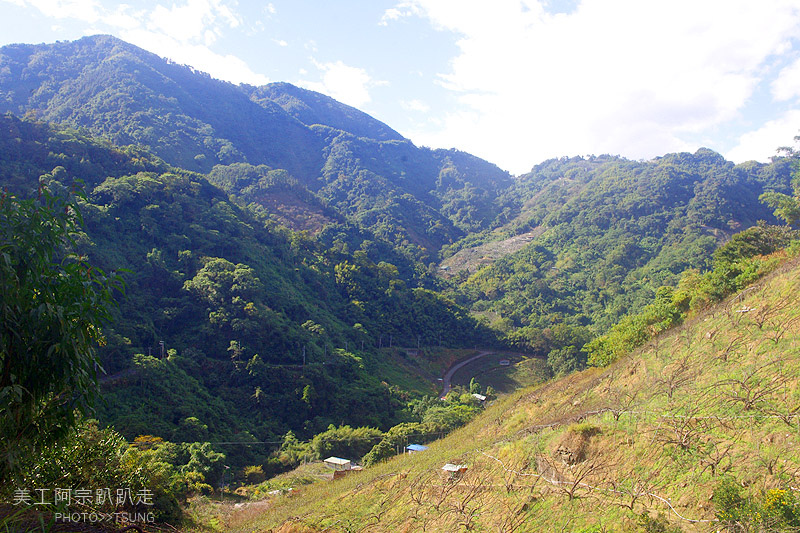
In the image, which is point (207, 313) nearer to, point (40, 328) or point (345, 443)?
point (345, 443)

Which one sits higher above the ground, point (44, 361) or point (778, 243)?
point (778, 243)

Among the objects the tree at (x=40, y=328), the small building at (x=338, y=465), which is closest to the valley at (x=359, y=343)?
the tree at (x=40, y=328)

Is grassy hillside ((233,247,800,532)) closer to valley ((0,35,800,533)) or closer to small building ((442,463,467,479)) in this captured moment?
valley ((0,35,800,533))

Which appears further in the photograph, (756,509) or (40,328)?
(756,509)

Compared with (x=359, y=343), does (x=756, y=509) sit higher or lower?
higher

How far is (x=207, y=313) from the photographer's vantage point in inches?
1417

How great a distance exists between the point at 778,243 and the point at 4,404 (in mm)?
29440

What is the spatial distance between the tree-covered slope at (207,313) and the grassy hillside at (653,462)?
17006 mm

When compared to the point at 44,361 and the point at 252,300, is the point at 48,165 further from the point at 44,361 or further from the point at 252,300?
the point at 44,361

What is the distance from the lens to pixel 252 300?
3831 cm

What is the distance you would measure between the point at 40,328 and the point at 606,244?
97193 millimetres

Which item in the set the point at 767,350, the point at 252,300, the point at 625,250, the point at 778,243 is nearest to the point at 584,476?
the point at 767,350

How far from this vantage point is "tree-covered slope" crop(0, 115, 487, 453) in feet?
91.2

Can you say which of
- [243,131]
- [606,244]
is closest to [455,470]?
[606,244]
